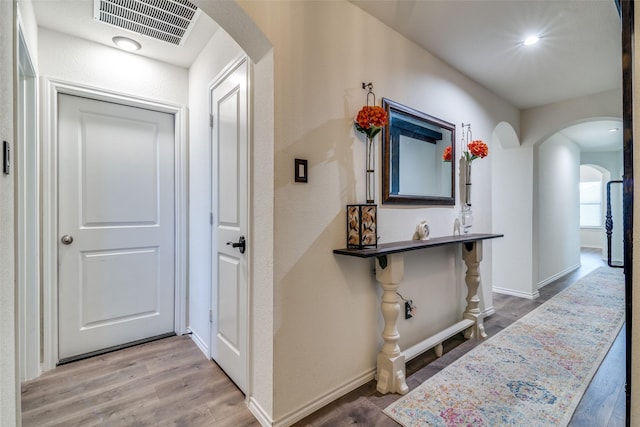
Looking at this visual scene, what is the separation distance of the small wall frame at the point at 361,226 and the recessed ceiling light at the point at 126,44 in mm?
2111

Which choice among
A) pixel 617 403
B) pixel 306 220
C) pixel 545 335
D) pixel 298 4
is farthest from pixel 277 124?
pixel 545 335

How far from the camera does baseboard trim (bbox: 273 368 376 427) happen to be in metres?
1.54

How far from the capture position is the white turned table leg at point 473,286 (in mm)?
2658

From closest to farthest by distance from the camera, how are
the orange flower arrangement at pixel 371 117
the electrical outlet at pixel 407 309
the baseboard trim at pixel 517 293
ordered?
the orange flower arrangement at pixel 371 117 < the electrical outlet at pixel 407 309 < the baseboard trim at pixel 517 293

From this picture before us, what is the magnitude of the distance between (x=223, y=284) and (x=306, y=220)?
0.89 meters

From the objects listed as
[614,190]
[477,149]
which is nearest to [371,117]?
[477,149]

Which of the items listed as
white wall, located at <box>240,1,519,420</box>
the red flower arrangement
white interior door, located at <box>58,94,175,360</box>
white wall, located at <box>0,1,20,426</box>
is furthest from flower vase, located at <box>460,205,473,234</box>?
white wall, located at <box>0,1,20,426</box>

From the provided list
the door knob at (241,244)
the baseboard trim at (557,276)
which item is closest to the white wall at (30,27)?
the door knob at (241,244)

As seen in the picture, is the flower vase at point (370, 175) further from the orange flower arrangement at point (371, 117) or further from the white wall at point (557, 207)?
the white wall at point (557, 207)

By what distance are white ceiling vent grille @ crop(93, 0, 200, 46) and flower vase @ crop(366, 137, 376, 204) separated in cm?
141

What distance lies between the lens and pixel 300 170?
1580 millimetres

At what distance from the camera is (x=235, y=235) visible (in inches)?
75.6

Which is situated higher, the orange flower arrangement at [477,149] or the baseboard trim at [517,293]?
the orange flower arrangement at [477,149]

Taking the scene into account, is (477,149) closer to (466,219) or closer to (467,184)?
(467,184)
